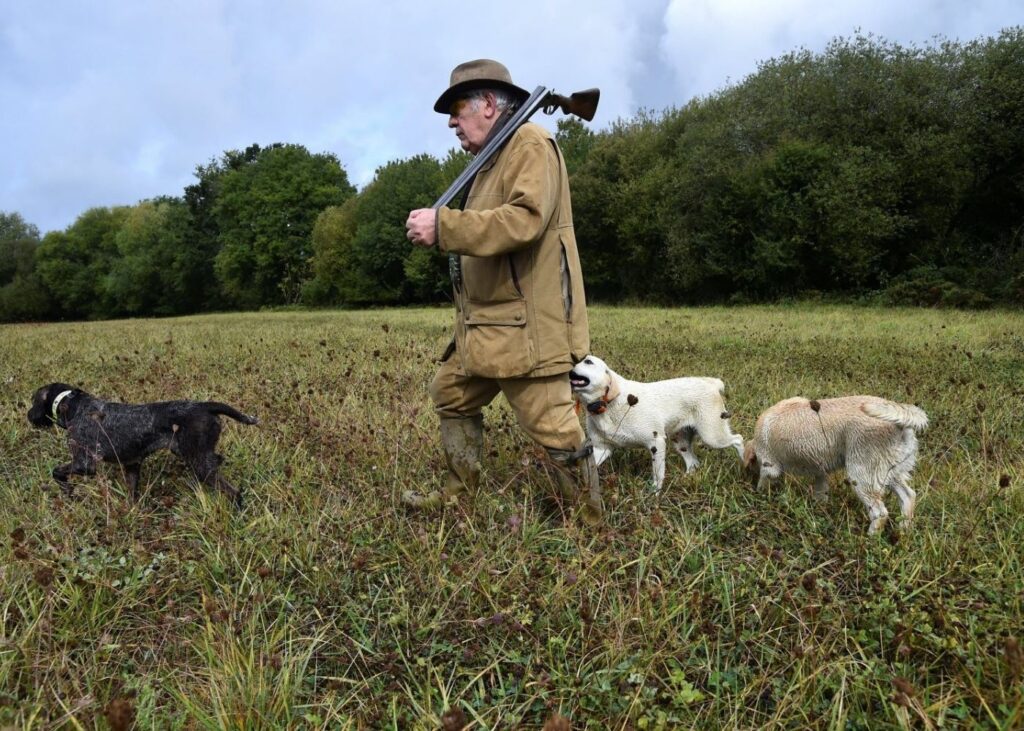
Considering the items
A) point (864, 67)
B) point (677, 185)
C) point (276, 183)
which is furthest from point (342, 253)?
point (864, 67)

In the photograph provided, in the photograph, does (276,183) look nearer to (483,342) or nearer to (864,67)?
(864,67)

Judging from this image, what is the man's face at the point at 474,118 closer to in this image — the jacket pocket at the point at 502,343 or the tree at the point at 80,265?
the jacket pocket at the point at 502,343

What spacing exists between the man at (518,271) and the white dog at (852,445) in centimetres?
123

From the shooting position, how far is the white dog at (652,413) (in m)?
4.23

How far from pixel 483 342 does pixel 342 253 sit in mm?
50318

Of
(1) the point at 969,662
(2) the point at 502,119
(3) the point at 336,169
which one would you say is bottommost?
(1) the point at 969,662

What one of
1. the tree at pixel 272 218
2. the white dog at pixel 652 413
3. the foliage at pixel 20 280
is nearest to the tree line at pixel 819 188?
the tree at pixel 272 218

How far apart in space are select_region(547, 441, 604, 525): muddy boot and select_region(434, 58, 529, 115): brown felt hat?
2097 mm

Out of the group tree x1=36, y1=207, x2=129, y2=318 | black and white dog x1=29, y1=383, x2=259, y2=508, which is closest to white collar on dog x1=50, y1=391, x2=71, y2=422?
black and white dog x1=29, y1=383, x2=259, y2=508

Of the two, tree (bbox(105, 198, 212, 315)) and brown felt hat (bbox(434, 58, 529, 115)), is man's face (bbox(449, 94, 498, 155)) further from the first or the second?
tree (bbox(105, 198, 212, 315))

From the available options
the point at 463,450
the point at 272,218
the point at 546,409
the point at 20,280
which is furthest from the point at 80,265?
the point at 546,409

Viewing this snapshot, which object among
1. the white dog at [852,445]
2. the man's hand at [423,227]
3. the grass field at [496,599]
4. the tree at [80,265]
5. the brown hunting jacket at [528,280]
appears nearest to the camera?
the grass field at [496,599]

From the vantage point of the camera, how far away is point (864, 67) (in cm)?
2659

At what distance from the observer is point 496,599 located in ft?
9.53
